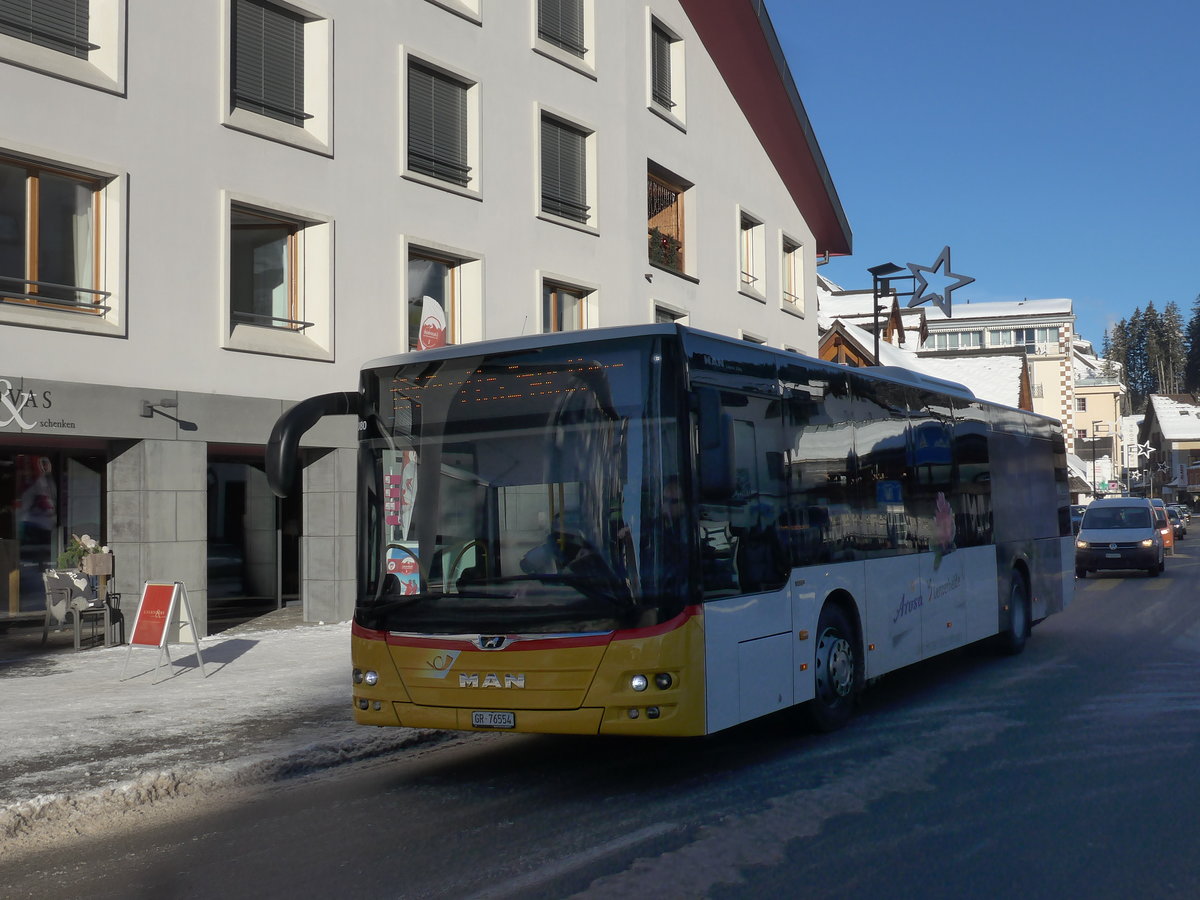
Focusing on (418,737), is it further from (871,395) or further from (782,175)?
(782,175)

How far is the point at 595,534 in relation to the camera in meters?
7.47

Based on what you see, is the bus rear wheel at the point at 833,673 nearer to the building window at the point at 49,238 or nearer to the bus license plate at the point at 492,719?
the bus license plate at the point at 492,719

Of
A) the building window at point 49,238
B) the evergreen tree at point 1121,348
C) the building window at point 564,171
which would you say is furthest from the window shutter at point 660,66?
the evergreen tree at point 1121,348

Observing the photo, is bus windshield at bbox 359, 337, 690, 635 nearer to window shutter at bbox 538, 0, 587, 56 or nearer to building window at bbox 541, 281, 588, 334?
building window at bbox 541, 281, 588, 334

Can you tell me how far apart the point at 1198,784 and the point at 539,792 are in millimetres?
3795

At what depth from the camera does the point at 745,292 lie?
29031 mm

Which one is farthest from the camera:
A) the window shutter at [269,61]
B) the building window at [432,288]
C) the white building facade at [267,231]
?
the building window at [432,288]

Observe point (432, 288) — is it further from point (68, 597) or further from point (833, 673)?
point (833, 673)

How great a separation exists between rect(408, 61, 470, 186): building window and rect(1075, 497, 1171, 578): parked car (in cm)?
1598

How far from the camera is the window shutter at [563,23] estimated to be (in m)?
22.9

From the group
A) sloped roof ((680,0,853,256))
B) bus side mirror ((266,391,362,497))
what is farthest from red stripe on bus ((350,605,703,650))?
sloped roof ((680,0,853,256))

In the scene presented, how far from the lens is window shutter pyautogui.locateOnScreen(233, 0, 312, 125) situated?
17344 millimetres

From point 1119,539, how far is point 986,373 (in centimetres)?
3615

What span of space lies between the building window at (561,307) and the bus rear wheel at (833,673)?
1339 cm
